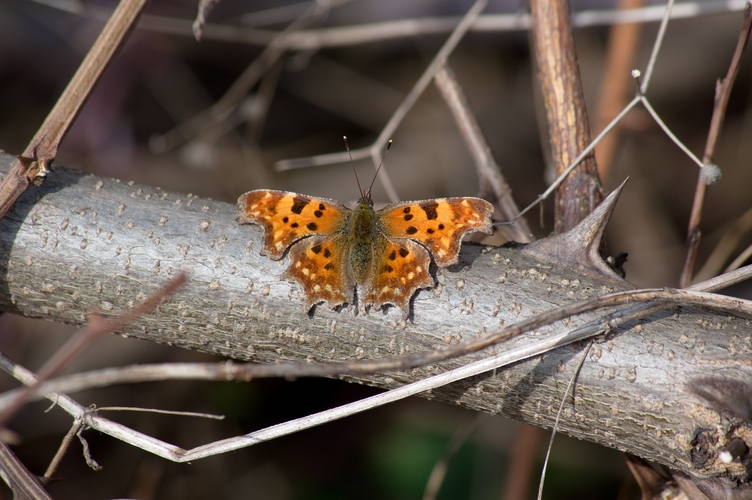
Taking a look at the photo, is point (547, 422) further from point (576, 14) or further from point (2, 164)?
point (576, 14)

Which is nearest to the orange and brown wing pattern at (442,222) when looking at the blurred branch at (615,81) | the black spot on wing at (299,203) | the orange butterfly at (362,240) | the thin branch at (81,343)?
the orange butterfly at (362,240)

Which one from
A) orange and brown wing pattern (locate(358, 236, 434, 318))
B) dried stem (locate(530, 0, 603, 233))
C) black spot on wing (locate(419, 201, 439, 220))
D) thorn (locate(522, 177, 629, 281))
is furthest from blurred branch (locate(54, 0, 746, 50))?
orange and brown wing pattern (locate(358, 236, 434, 318))

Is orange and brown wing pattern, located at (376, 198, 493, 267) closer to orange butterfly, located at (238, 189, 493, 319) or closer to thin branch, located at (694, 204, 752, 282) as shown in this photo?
orange butterfly, located at (238, 189, 493, 319)

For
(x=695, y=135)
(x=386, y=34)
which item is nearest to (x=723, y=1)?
(x=386, y=34)

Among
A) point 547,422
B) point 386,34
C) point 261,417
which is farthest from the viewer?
point 261,417

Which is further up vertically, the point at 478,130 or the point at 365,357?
the point at 478,130

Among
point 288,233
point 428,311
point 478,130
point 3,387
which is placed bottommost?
point 3,387
